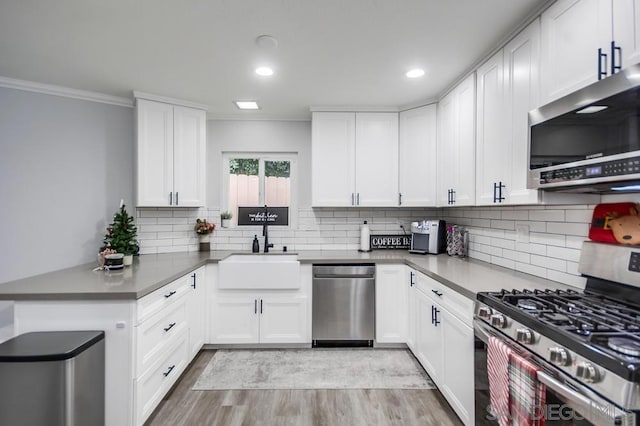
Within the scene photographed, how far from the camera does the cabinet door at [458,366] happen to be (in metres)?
1.74

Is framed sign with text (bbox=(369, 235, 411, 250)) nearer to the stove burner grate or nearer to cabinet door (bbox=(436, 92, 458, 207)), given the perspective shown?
cabinet door (bbox=(436, 92, 458, 207))

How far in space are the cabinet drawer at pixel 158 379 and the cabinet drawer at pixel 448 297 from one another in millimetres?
1931

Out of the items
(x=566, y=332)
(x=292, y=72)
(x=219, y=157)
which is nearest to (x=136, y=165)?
(x=219, y=157)

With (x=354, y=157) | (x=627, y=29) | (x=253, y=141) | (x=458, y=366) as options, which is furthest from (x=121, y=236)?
(x=627, y=29)

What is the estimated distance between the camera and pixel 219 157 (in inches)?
144

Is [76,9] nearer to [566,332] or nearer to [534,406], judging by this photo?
[566,332]

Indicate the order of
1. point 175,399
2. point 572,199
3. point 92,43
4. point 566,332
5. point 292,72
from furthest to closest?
point 292,72 → point 175,399 → point 92,43 → point 572,199 → point 566,332

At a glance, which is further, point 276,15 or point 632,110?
point 276,15

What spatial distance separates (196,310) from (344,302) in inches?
53.4

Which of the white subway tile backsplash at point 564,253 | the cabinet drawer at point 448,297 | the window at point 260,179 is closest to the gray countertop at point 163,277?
the cabinet drawer at point 448,297

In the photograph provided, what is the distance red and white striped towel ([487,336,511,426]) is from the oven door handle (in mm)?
174

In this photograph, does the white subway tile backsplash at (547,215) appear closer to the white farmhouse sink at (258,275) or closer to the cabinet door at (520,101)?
the cabinet door at (520,101)

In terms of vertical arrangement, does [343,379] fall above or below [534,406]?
below

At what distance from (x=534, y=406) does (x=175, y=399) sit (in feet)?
7.30
